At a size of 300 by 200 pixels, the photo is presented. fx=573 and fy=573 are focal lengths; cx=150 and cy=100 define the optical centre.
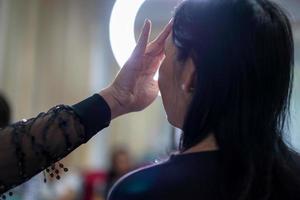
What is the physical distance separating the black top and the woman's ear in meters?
0.10

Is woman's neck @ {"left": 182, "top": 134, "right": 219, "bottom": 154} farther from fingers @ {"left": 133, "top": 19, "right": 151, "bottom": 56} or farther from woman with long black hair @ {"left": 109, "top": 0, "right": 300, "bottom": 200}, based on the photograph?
fingers @ {"left": 133, "top": 19, "right": 151, "bottom": 56}

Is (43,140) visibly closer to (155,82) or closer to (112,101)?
(112,101)

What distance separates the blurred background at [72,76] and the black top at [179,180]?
219 cm

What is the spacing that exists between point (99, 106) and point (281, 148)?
305 millimetres

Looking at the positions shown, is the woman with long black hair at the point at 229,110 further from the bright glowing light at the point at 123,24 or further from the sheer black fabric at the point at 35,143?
the bright glowing light at the point at 123,24

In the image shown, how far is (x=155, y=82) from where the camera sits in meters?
1.06

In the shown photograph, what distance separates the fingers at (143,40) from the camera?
98 centimetres

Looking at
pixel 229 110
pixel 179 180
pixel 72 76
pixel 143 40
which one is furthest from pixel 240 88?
pixel 72 76

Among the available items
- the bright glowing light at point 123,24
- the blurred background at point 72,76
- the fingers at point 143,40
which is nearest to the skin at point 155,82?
the fingers at point 143,40

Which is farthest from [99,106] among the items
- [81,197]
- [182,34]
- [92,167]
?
[92,167]

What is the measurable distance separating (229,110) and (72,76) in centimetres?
319

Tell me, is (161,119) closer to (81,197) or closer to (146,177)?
(81,197)

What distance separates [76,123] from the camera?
3.02 ft

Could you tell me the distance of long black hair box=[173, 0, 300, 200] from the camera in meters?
0.78
